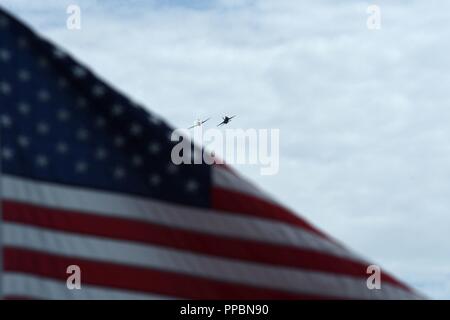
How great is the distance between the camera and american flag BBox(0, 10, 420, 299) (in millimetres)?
15203

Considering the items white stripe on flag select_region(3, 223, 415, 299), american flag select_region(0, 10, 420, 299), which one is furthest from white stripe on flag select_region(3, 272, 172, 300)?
white stripe on flag select_region(3, 223, 415, 299)

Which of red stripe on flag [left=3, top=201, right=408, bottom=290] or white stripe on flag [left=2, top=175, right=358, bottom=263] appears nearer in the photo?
red stripe on flag [left=3, top=201, right=408, bottom=290]

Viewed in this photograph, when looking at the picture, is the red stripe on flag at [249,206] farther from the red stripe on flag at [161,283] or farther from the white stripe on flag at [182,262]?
the red stripe on flag at [161,283]

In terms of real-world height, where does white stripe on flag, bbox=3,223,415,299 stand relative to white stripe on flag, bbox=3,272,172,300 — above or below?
above

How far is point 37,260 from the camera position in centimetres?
1498

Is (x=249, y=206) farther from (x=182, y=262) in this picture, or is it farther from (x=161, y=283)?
(x=161, y=283)

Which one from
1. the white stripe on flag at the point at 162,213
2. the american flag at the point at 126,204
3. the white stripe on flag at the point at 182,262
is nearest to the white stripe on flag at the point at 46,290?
the american flag at the point at 126,204

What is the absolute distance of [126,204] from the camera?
15383 millimetres

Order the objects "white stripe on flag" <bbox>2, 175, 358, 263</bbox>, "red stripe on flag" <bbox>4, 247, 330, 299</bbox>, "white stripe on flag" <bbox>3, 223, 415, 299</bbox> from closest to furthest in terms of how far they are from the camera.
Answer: "white stripe on flag" <bbox>3, 223, 415, 299</bbox>, "white stripe on flag" <bbox>2, 175, 358, 263</bbox>, "red stripe on flag" <bbox>4, 247, 330, 299</bbox>

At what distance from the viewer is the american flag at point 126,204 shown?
1520cm

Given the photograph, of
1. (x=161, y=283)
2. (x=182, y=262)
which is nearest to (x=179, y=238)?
(x=182, y=262)

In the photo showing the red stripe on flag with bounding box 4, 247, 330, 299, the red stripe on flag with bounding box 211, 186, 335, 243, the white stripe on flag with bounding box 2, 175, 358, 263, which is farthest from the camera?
the red stripe on flag with bounding box 211, 186, 335, 243

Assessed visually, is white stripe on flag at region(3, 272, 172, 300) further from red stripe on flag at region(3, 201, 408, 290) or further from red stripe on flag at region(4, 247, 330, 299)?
red stripe on flag at region(3, 201, 408, 290)
